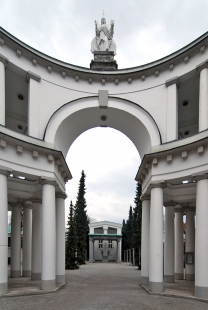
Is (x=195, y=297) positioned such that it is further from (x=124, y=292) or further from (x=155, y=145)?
(x=155, y=145)

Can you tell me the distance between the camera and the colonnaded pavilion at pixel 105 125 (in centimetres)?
1644

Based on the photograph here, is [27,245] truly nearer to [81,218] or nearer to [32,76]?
[32,76]

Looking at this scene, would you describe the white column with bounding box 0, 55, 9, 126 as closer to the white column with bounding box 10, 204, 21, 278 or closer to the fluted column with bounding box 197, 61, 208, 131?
the fluted column with bounding box 197, 61, 208, 131

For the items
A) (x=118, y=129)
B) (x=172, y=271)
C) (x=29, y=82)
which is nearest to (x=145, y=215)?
(x=172, y=271)

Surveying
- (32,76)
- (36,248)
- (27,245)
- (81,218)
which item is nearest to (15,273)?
(27,245)

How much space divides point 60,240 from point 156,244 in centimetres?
644

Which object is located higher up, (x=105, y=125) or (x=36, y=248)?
(x=105, y=125)

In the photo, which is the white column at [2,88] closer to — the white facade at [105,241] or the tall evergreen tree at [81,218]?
the tall evergreen tree at [81,218]

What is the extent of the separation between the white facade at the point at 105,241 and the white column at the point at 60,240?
48825 millimetres

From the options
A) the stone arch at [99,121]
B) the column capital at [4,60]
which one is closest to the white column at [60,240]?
the stone arch at [99,121]

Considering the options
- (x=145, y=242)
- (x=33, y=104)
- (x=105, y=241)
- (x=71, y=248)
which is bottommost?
(x=105, y=241)

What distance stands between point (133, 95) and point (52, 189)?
7.74m

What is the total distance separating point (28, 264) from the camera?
2686 cm

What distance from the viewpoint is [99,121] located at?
22.7 meters
